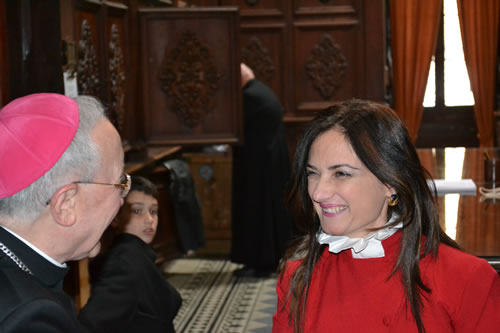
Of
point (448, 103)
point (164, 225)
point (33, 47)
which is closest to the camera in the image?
point (33, 47)

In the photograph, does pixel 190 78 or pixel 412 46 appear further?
pixel 412 46

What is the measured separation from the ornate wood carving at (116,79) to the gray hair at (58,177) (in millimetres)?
2908

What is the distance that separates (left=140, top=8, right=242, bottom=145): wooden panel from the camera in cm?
495

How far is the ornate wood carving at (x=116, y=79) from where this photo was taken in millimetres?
4531

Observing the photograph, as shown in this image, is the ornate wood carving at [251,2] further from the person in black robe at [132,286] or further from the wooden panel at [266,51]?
the person in black robe at [132,286]

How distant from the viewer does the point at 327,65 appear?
7.97 metres

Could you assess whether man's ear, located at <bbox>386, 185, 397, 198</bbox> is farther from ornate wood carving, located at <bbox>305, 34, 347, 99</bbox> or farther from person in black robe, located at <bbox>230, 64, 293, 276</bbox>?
ornate wood carving, located at <bbox>305, 34, 347, 99</bbox>

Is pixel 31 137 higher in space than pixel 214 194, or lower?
higher

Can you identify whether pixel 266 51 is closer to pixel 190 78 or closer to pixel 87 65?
pixel 190 78

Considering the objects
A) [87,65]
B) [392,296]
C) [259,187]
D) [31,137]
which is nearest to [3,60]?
[87,65]

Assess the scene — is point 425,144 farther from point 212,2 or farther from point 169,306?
point 169,306

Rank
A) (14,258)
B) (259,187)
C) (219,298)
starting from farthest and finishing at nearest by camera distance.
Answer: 1. (259,187)
2. (219,298)
3. (14,258)

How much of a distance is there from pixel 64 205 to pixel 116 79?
10.2 feet

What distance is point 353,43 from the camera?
794 centimetres
